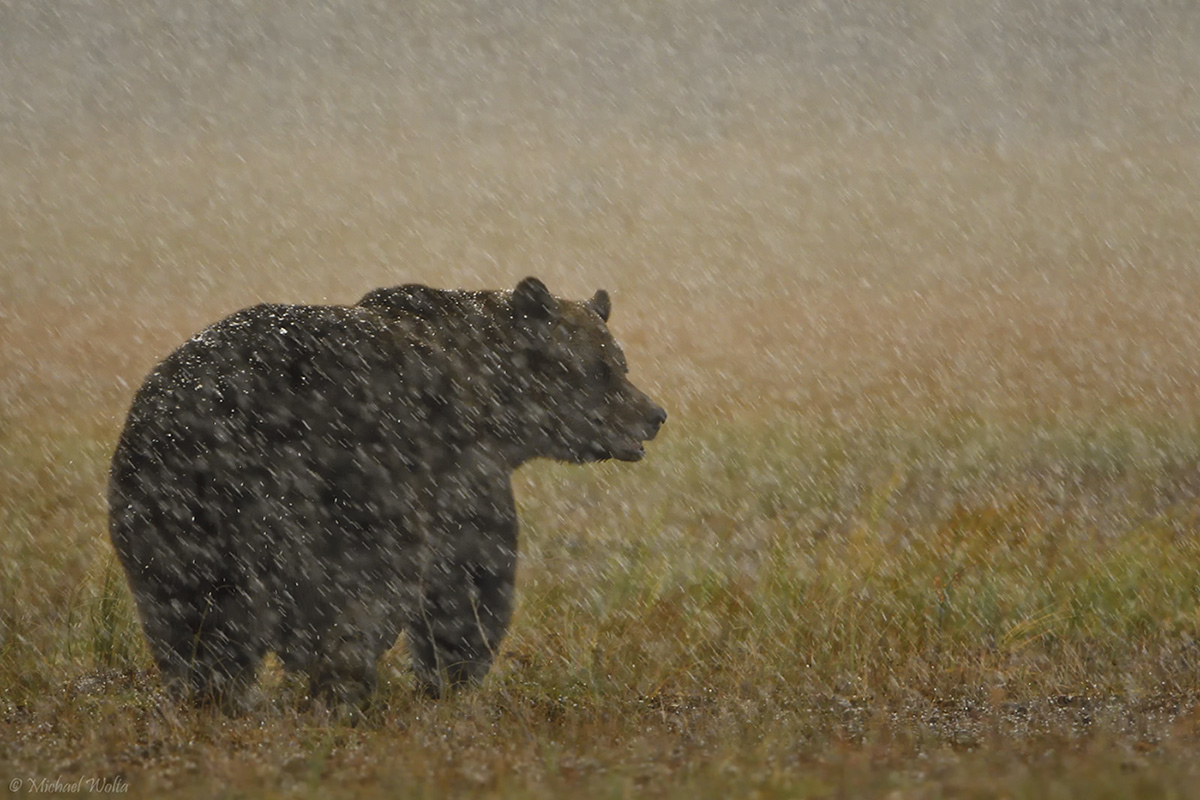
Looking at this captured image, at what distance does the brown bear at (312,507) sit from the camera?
466 cm

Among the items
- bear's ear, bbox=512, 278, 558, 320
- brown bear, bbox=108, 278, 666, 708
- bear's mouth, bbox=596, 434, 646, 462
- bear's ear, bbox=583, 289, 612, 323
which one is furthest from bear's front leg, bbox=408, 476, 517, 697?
bear's ear, bbox=583, 289, 612, 323

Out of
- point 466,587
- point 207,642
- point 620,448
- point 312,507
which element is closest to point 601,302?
point 620,448

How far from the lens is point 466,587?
17.2 ft

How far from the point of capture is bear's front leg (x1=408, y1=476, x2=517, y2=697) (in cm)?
514

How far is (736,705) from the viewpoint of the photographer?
15.5ft

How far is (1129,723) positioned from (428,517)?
2.73m

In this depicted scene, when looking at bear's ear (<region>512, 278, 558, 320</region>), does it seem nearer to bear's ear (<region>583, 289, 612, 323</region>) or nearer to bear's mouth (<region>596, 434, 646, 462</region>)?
bear's ear (<region>583, 289, 612, 323</region>)

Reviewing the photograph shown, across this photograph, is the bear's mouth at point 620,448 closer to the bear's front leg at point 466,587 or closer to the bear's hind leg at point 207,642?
the bear's front leg at point 466,587

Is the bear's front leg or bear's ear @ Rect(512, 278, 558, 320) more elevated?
bear's ear @ Rect(512, 278, 558, 320)

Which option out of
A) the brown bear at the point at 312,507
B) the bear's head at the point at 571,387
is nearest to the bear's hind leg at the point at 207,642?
the brown bear at the point at 312,507

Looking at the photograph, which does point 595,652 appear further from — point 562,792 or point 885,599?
point 562,792

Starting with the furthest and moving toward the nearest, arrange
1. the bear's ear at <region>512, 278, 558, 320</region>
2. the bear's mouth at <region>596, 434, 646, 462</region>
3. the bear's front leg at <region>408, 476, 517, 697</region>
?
the bear's mouth at <region>596, 434, 646, 462</region>
the bear's ear at <region>512, 278, 558, 320</region>
the bear's front leg at <region>408, 476, 517, 697</region>

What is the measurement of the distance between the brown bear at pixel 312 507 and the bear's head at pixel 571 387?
0.50m

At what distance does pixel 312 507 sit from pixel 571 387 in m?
1.67
